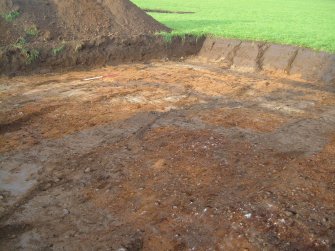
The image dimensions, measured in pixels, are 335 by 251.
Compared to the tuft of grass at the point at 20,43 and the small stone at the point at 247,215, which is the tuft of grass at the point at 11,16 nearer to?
the tuft of grass at the point at 20,43

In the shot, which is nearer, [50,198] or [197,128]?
[50,198]

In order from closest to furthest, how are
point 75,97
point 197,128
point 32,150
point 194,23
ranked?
point 32,150, point 197,128, point 75,97, point 194,23

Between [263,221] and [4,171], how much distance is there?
124 inches

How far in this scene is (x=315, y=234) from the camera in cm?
324

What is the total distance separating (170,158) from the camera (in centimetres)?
463

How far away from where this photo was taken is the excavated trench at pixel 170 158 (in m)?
3.33

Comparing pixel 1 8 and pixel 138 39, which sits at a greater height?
pixel 1 8

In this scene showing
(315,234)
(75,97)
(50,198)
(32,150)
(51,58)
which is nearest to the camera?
(315,234)

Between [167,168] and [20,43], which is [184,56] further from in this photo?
[167,168]

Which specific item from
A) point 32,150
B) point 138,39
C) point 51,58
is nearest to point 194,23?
point 138,39

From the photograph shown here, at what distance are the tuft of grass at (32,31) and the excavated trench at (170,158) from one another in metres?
1.14

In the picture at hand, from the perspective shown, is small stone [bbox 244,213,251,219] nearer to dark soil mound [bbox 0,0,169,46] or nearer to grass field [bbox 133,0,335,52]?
grass field [bbox 133,0,335,52]

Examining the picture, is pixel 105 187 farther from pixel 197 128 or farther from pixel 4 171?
pixel 197 128

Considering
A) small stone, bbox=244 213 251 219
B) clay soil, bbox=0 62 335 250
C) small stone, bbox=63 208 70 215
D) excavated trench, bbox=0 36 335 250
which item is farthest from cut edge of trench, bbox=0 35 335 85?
small stone, bbox=63 208 70 215
